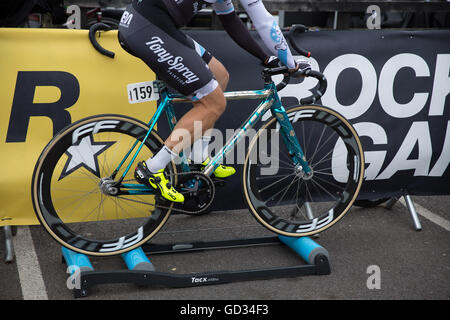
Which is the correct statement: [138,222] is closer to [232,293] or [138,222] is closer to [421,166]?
[232,293]

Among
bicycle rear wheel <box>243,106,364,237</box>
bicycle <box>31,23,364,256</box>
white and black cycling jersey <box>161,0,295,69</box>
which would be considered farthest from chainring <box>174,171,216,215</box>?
white and black cycling jersey <box>161,0,295,69</box>

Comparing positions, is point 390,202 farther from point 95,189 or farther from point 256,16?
point 95,189

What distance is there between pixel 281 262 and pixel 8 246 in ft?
6.53

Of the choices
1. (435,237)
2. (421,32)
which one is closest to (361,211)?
(435,237)

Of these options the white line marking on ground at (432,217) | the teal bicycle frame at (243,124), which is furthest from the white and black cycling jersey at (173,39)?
the white line marking on ground at (432,217)

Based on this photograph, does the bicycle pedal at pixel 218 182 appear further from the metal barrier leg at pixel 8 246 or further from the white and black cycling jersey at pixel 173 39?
the metal barrier leg at pixel 8 246

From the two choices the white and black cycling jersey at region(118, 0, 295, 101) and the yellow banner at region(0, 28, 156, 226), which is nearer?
the white and black cycling jersey at region(118, 0, 295, 101)

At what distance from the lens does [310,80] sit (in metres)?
4.53

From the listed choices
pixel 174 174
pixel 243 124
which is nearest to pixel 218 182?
pixel 174 174

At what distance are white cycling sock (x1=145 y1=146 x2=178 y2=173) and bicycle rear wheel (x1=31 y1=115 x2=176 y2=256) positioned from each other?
0.38ft

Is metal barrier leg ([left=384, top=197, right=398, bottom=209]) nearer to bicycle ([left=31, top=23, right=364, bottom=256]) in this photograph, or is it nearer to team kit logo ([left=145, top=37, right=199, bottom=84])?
bicycle ([left=31, top=23, right=364, bottom=256])

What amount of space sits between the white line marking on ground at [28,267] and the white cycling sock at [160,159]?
1.05 meters

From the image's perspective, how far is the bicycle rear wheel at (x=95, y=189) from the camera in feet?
11.5

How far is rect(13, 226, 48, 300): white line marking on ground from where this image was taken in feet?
11.5
